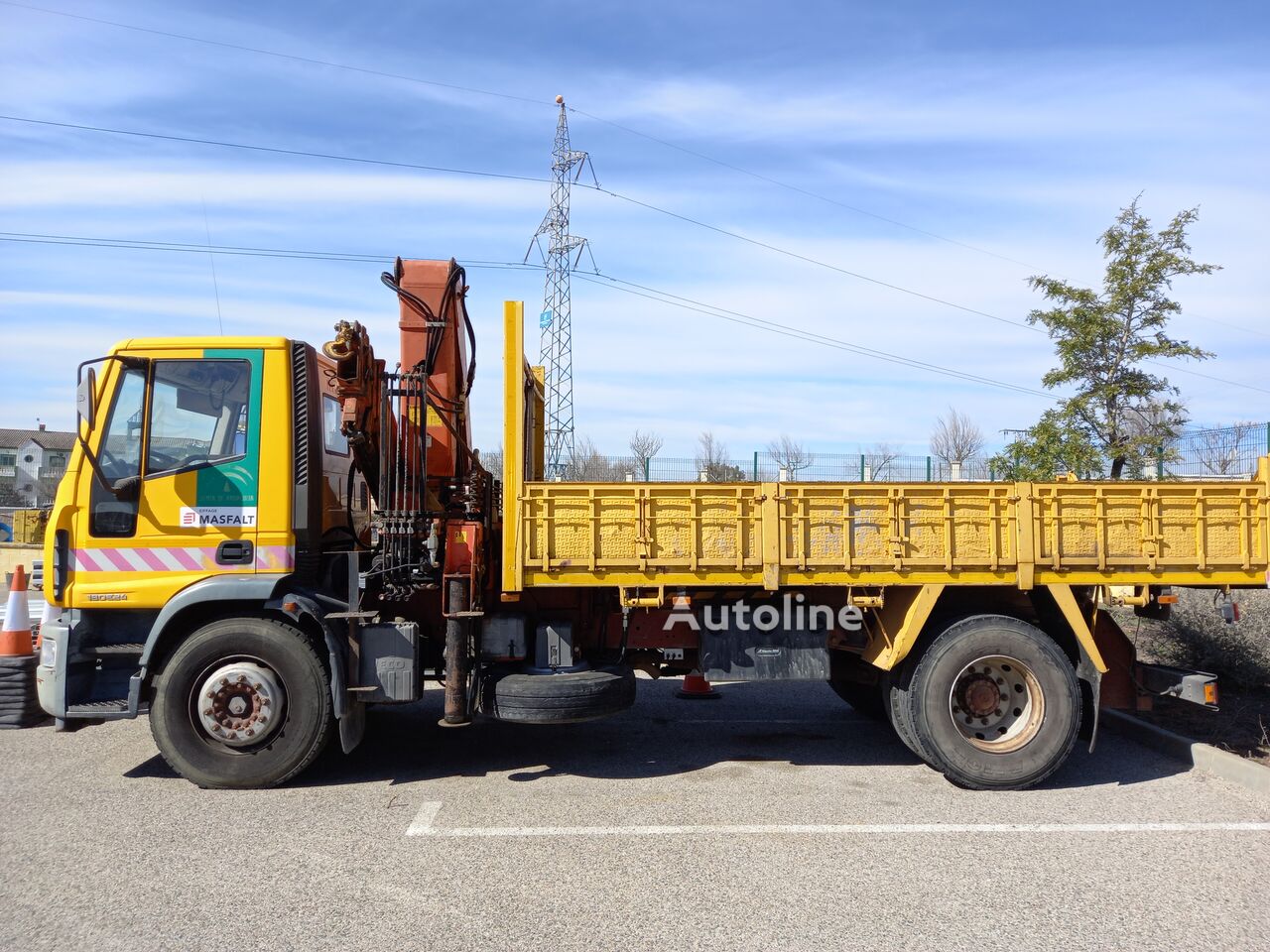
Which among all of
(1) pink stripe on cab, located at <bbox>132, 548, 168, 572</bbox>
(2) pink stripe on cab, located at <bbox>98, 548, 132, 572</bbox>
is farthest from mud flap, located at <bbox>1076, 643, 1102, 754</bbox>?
(2) pink stripe on cab, located at <bbox>98, 548, 132, 572</bbox>

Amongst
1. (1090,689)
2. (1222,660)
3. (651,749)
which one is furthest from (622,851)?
(1222,660)

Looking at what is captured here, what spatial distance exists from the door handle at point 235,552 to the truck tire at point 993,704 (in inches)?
177

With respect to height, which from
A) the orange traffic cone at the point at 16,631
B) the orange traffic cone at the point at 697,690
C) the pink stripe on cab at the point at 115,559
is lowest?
the orange traffic cone at the point at 697,690

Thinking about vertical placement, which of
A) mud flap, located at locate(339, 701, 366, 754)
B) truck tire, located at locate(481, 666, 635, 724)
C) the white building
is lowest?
mud flap, located at locate(339, 701, 366, 754)

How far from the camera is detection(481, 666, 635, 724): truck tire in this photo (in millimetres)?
5957

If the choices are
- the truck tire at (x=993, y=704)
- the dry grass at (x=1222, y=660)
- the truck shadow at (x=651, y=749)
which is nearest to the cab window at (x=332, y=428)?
the truck shadow at (x=651, y=749)

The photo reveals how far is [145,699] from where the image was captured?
5852 millimetres

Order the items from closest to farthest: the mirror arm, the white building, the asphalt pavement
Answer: the asphalt pavement, the mirror arm, the white building

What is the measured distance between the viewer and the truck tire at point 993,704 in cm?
596

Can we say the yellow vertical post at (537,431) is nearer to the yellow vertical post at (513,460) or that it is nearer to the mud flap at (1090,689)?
the yellow vertical post at (513,460)

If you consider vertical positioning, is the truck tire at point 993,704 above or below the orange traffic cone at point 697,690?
above

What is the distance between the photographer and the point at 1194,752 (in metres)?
6.32

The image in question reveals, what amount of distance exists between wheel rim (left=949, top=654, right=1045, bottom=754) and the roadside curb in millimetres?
1311

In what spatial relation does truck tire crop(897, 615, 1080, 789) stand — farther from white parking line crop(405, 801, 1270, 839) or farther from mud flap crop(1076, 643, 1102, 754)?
white parking line crop(405, 801, 1270, 839)
